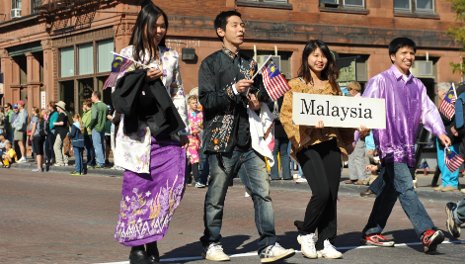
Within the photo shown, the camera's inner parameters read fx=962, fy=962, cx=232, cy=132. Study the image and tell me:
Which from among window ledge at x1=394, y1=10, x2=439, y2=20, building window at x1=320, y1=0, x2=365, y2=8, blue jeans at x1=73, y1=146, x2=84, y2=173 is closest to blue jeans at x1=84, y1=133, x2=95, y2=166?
blue jeans at x1=73, y1=146, x2=84, y2=173

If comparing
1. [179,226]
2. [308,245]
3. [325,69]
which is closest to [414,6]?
[179,226]

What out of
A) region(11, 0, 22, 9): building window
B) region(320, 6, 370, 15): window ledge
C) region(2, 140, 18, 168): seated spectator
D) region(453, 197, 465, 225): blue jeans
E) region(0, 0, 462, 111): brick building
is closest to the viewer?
region(453, 197, 465, 225): blue jeans

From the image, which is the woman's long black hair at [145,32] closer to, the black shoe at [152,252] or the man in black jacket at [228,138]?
the man in black jacket at [228,138]

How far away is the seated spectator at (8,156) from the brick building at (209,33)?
3.39 metres

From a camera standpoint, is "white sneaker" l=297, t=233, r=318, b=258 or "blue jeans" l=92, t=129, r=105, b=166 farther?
"blue jeans" l=92, t=129, r=105, b=166

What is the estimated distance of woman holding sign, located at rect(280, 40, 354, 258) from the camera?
834 cm

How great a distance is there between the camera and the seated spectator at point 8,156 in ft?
94.6

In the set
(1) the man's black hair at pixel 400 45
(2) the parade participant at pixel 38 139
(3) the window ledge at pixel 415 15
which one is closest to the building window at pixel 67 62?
(2) the parade participant at pixel 38 139

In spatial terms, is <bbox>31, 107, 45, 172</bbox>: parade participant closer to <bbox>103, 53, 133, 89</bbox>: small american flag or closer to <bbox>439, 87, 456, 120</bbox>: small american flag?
<bbox>439, 87, 456, 120</bbox>: small american flag

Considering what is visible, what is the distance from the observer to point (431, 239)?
8469 mm

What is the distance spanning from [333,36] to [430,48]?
433cm

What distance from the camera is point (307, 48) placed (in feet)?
28.2

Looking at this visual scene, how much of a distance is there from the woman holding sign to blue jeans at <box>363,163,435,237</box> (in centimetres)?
60

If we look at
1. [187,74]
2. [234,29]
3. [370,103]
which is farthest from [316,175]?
[187,74]
